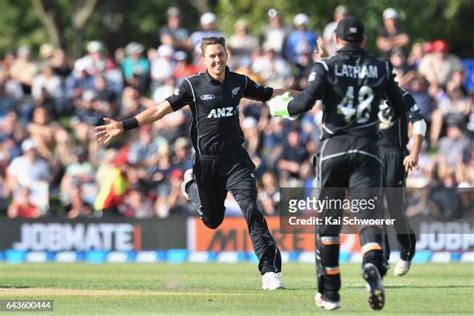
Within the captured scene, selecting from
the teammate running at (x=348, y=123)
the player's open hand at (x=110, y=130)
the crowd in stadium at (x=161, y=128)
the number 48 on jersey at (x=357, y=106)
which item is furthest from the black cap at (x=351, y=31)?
the crowd in stadium at (x=161, y=128)

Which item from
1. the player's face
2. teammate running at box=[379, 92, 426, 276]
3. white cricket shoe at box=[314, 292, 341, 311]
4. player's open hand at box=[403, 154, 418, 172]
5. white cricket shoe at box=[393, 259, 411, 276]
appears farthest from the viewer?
white cricket shoe at box=[393, 259, 411, 276]

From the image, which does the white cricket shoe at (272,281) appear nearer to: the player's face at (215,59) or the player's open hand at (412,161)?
the player's open hand at (412,161)

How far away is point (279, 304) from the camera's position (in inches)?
468

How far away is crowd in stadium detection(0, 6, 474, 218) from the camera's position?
23.0 metres

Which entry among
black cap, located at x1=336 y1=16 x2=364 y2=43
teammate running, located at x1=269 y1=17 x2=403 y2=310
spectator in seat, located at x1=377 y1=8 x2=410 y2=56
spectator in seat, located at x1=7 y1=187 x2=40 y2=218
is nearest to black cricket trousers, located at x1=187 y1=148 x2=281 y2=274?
teammate running, located at x1=269 y1=17 x2=403 y2=310

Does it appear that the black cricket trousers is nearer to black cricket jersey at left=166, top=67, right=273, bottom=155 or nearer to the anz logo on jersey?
black cricket jersey at left=166, top=67, right=273, bottom=155

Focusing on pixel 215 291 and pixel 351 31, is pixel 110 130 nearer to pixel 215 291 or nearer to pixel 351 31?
pixel 215 291

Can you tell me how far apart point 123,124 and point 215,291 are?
223 centimetres

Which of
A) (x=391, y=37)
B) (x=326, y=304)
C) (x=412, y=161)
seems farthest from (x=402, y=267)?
(x=391, y=37)

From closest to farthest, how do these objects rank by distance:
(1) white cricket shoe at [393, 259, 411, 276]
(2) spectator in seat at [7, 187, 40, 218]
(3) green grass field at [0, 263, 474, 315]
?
(3) green grass field at [0, 263, 474, 315]
(1) white cricket shoe at [393, 259, 411, 276]
(2) spectator in seat at [7, 187, 40, 218]

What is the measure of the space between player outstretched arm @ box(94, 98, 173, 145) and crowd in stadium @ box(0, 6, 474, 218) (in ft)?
31.4

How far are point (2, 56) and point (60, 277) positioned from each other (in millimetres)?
25195

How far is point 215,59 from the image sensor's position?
13.4 meters

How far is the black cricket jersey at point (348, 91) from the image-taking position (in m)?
11.0
